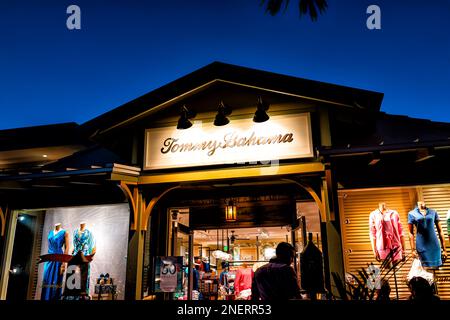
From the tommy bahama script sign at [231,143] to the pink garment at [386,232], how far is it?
8.41 feet

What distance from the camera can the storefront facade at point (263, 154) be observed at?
6.75 m

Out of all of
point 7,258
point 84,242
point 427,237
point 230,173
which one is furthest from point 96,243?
point 427,237

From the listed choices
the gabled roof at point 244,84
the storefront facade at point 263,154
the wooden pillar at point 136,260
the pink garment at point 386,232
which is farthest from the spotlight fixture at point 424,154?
the wooden pillar at point 136,260

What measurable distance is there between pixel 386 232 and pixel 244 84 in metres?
4.38

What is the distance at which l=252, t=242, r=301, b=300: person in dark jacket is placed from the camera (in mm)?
4914

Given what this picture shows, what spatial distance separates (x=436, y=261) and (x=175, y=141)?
581 centimetres

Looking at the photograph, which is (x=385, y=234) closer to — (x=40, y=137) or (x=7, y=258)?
(x=7, y=258)

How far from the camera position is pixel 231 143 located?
739 cm

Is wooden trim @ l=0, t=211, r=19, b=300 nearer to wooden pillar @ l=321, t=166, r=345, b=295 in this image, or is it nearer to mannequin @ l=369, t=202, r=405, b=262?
wooden pillar @ l=321, t=166, r=345, b=295

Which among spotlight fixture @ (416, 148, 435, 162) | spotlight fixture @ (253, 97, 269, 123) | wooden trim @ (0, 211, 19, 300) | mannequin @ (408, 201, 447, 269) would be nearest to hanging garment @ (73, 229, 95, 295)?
wooden trim @ (0, 211, 19, 300)

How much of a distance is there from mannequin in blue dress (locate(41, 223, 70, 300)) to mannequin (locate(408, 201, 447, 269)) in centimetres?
841

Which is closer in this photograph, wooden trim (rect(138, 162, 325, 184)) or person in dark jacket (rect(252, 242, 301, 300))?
person in dark jacket (rect(252, 242, 301, 300))
